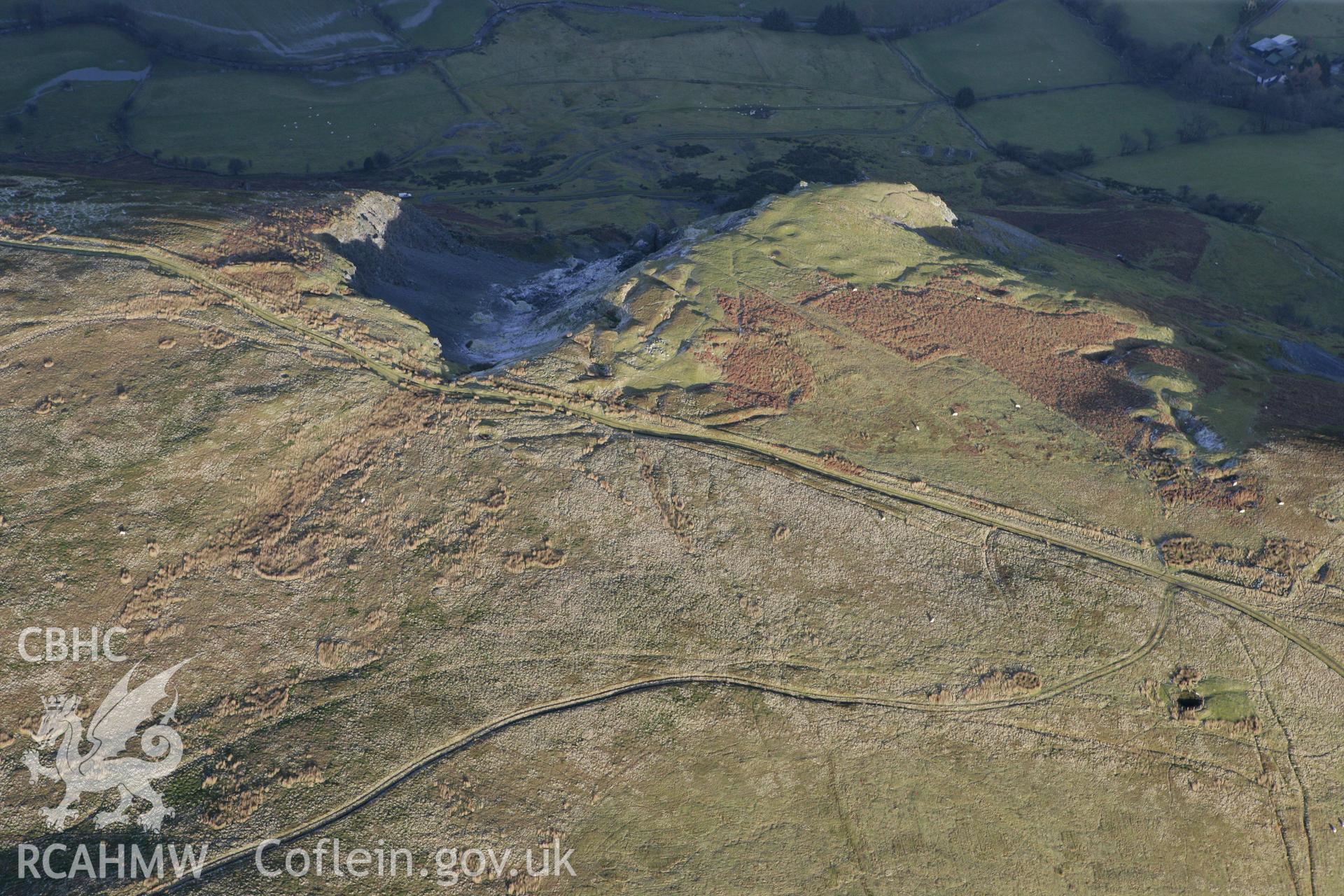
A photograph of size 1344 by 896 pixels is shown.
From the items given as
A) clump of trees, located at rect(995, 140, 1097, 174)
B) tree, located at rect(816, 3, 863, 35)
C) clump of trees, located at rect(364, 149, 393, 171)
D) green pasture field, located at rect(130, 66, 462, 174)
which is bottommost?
clump of trees, located at rect(995, 140, 1097, 174)

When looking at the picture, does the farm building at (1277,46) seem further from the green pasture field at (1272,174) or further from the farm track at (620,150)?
the farm track at (620,150)

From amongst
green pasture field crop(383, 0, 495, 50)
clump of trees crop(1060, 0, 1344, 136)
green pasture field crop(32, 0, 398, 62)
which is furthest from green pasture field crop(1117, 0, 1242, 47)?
green pasture field crop(32, 0, 398, 62)

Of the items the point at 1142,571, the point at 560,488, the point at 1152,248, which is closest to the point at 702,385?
the point at 560,488

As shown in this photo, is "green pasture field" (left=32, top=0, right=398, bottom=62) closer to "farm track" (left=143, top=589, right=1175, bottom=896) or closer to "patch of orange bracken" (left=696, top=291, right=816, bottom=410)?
"patch of orange bracken" (left=696, top=291, right=816, bottom=410)

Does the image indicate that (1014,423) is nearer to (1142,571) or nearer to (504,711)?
(1142,571)

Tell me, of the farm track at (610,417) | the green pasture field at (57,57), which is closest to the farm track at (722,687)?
the farm track at (610,417)

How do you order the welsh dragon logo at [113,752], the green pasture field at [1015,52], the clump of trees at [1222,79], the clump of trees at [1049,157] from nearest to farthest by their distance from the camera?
the welsh dragon logo at [113,752] → the clump of trees at [1222,79] → the clump of trees at [1049,157] → the green pasture field at [1015,52]

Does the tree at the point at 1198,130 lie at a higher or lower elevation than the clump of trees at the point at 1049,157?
higher

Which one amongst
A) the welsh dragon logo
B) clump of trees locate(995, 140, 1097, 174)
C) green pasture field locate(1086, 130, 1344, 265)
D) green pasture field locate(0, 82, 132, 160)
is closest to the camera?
the welsh dragon logo
